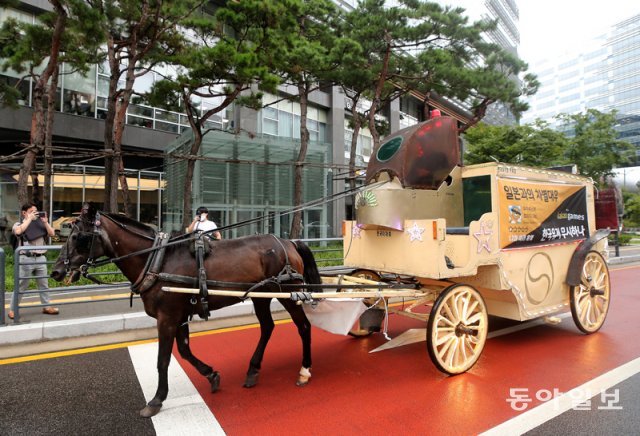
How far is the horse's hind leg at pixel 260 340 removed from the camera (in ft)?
12.5

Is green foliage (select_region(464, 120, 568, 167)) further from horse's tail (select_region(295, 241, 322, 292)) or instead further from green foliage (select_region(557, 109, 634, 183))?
horse's tail (select_region(295, 241, 322, 292))

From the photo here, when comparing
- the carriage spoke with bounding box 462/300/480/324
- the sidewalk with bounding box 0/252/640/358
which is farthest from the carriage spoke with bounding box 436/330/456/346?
the sidewalk with bounding box 0/252/640/358

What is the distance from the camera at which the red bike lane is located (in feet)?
A: 10.4

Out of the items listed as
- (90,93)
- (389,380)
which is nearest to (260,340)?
(389,380)

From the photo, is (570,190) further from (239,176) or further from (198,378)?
(239,176)

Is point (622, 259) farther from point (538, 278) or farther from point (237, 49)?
point (237, 49)

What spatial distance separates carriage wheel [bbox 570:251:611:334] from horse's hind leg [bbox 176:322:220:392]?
15.2ft

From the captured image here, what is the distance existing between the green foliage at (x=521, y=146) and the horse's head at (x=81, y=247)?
18499 millimetres

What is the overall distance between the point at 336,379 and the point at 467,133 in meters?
20.7

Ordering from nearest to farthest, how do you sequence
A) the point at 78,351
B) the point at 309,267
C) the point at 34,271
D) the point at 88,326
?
the point at 309,267, the point at 78,351, the point at 88,326, the point at 34,271

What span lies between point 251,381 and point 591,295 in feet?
15.8

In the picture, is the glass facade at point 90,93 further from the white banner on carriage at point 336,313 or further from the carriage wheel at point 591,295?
the carriage wheel at point 591,295

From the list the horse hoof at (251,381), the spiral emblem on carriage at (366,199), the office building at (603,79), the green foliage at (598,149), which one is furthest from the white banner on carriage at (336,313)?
the office building at (603,79)

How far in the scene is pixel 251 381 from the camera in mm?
3795
